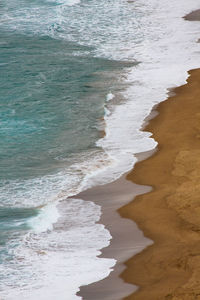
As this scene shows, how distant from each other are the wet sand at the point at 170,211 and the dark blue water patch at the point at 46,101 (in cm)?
184

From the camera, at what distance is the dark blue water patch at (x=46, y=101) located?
14641 mm

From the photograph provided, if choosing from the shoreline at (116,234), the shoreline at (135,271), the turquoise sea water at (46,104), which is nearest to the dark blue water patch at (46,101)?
the turquoise sea water at (46,104)

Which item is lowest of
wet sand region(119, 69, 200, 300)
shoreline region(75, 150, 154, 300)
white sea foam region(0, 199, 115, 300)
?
white sea foam region(0, 199, 115, 300)

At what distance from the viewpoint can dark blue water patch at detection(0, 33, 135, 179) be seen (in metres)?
14.6

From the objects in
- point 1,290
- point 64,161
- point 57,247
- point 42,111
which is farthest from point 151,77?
point 1,290

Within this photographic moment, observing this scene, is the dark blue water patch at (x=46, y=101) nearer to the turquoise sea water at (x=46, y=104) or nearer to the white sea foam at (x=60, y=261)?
the turquoise sea water at (x=46, y=104)

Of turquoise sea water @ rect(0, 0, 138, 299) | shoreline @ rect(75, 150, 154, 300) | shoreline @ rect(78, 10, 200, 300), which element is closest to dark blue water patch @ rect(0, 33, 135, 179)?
turquoise sea water @ rect(0, 0, 138, 299)

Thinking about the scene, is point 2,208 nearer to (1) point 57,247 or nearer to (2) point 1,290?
(1) point 57,247

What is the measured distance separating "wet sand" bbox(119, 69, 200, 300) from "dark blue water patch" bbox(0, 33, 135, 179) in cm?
184

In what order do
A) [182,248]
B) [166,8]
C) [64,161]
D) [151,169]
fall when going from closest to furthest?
[182,248]
[151,169]
[64,161]
[166,8]

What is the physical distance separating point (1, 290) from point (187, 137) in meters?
6.56

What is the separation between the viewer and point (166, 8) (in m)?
30.2

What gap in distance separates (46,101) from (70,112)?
139 cm

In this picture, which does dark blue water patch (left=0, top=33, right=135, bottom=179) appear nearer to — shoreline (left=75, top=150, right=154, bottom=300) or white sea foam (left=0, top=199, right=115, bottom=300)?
shoreline (left=75, top=150, right=154, bottom=300)
